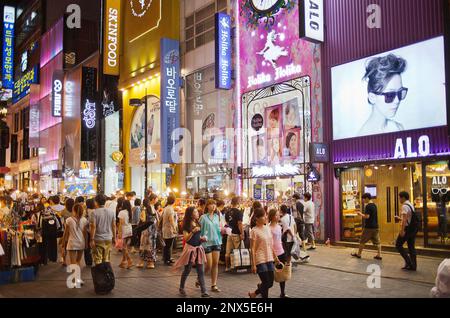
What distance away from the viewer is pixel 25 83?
57.6 metres

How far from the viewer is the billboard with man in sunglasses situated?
543 inches

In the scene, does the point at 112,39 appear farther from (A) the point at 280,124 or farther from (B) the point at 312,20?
(B) the point at 312,20

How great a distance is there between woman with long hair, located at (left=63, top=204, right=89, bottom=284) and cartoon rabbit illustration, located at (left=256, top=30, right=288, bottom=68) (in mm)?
12149

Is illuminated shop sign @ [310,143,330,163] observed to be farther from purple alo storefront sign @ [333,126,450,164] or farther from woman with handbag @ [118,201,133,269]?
woman with handbag @ [118,201,133,269]

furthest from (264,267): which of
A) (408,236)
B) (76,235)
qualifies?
(408,236)

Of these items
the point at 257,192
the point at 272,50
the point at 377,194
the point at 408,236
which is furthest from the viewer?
the point at 257,192

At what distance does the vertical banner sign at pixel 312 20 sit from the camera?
17.0 meters

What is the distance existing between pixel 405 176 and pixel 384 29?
5062mm

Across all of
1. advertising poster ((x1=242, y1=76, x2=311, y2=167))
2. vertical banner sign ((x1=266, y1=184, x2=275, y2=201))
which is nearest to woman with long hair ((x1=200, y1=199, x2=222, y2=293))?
advertising poster ((x1=242, y1=76, x2=311, y2=167))

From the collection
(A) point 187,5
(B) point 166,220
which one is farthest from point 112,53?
(B) point 166,220

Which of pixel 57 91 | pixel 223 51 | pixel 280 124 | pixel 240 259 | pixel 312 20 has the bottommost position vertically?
pixel 240 259

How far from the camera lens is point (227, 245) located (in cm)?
1262

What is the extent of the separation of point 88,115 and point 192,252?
102 ft
